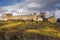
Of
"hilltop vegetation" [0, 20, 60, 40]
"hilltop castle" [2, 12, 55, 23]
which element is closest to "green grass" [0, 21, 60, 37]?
"hilltop vegetation" [0, 20, 60, 40]

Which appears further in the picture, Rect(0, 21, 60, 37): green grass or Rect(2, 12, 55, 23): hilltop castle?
Rect(2, 12, 55, 23): hilltop castle

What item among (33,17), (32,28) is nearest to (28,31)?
(32,28)

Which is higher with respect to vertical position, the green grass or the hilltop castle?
the hilltop castle

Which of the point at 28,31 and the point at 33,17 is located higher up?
the point at 33,17

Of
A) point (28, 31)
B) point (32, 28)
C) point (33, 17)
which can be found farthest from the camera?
point (33, 17)

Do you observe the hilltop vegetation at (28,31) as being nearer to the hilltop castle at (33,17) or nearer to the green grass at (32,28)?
the green grass at (32,28)

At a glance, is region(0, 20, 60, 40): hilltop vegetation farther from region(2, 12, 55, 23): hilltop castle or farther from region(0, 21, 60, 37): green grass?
region(2, 12, 55, 23): hilltop castle

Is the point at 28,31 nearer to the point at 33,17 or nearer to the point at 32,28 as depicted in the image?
the point at 32,28

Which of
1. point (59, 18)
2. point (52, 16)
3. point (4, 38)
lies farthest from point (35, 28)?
point (59, 18)

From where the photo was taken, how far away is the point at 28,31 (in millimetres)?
23953

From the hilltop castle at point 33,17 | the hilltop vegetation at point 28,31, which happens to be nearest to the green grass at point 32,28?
the hilltop vegetation at point 28,31

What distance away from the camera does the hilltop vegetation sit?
2236 centimetres

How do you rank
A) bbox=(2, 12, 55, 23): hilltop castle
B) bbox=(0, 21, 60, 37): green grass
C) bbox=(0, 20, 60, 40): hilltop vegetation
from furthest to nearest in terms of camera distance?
bbox=(2, 12, 55, 23): hilltop castle → bbox=(0, 21, 60, 37): green grass → bbox=(0, 20, 60, 40): hilltop vegetation

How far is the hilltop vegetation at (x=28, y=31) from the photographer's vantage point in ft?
73.4
